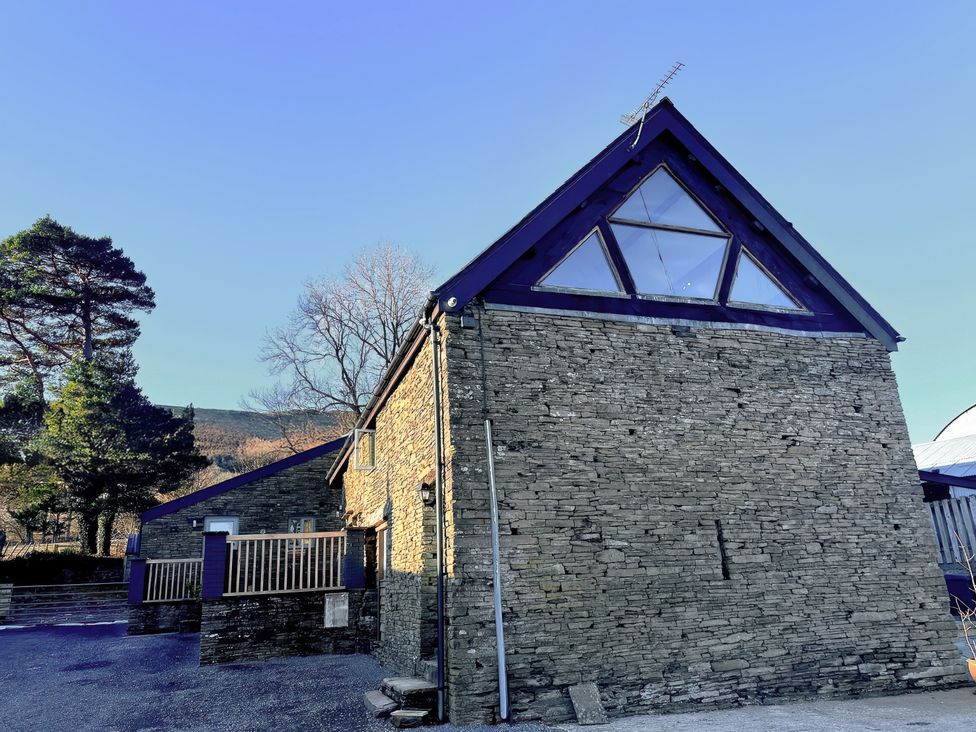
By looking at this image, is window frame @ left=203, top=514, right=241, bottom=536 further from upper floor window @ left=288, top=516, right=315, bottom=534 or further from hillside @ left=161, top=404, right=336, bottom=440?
hillside @ left=161, top=404, right=336, bottom=440

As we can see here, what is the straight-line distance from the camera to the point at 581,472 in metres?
8.07

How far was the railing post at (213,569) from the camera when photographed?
1109 centimetres

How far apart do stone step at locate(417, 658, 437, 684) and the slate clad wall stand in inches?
25.2

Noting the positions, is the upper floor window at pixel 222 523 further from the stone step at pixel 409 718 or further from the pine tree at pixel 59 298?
the pine tree at pixel 59 298

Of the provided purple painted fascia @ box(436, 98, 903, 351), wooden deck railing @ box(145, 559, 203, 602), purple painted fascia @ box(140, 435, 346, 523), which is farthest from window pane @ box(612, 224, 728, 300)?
purple painted fascia @ box(140, 435, 346, 523)

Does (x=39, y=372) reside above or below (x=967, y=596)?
above

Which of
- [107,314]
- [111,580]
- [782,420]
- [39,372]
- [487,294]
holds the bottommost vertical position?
[111,580]

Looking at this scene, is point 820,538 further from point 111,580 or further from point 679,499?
point 111,580

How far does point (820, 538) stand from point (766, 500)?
0.92 meters

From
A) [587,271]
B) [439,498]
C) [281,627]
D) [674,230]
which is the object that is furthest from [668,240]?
[281,627]

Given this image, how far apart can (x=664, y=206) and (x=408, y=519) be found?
617 cm

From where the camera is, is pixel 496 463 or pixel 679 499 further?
pixel 679 499

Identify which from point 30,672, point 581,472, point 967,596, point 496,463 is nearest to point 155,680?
point 30,672

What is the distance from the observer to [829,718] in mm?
6844
